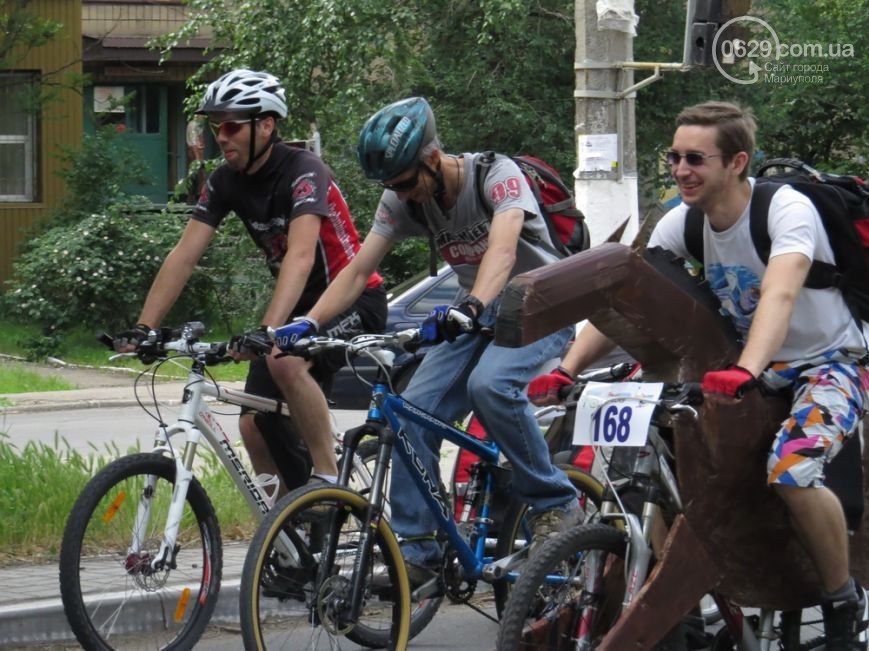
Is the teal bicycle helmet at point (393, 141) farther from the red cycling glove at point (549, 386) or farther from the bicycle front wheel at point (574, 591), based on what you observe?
the bicycle front wheel at point (574, 591)

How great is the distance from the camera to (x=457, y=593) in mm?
5578

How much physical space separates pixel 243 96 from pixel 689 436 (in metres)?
2.29

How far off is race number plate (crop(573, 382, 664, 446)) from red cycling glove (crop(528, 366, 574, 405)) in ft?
0.69

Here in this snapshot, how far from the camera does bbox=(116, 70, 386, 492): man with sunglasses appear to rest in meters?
5.80

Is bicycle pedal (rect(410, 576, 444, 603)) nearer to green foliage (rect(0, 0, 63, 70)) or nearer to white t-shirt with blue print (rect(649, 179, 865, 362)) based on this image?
white t-shirt with blue print (rect(649, 179, 865, 362))

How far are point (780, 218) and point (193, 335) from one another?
2.03 m

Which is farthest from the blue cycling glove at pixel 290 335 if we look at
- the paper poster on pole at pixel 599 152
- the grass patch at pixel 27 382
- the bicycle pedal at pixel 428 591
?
the grass patch at pixel 27 382

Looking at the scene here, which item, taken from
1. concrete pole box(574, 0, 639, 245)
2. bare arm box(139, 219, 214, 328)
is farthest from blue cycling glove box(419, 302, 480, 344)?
concrete pole box(574, 0, 639, 245)

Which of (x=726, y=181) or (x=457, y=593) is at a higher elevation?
(x=726, y=181)

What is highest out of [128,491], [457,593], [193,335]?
[193,335]

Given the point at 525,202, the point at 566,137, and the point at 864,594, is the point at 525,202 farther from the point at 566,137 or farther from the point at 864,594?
the point at 566,137

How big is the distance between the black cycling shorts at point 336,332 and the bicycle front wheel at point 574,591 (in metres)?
1.71

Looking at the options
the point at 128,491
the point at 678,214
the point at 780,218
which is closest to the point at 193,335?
the point at 128,491

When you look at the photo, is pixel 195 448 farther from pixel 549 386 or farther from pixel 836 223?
pixel 836 223
